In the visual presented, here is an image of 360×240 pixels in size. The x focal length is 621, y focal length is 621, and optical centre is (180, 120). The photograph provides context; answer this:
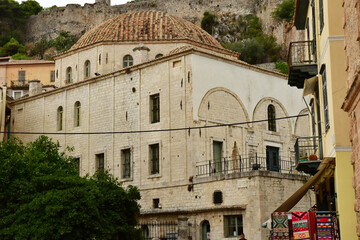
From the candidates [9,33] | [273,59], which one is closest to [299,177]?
[273,59]

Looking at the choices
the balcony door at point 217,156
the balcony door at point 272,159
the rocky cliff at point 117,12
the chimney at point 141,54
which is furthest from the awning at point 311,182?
the rocky cliff at point 117,12

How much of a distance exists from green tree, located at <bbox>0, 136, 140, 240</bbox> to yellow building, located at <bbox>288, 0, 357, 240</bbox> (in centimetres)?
707

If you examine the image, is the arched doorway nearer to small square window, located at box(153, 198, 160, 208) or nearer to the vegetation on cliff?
small square window, located at box(153, 198, 160, 208)

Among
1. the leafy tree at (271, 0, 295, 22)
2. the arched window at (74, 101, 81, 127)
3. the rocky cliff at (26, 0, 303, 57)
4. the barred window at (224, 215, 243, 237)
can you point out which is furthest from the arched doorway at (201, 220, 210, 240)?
the rocky cliff at (26, 0, 303, 57)

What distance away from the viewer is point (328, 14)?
49.9 ft

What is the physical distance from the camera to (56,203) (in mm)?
20000

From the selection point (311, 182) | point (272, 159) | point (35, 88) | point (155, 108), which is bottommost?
point (311, 182)

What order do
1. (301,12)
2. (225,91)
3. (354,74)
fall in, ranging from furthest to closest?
1. (225,91)
2. (301,12)
3. (354,74)

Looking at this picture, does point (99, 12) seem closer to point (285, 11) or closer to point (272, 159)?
point (285, 11)

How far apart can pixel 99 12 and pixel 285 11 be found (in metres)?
30.6

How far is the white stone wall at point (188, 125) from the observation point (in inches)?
1048

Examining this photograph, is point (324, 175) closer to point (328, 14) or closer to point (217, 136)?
point (328, 14)

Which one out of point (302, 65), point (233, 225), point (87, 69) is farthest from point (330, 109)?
point (87, 69)

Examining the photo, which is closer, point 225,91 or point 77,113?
point 225,91
